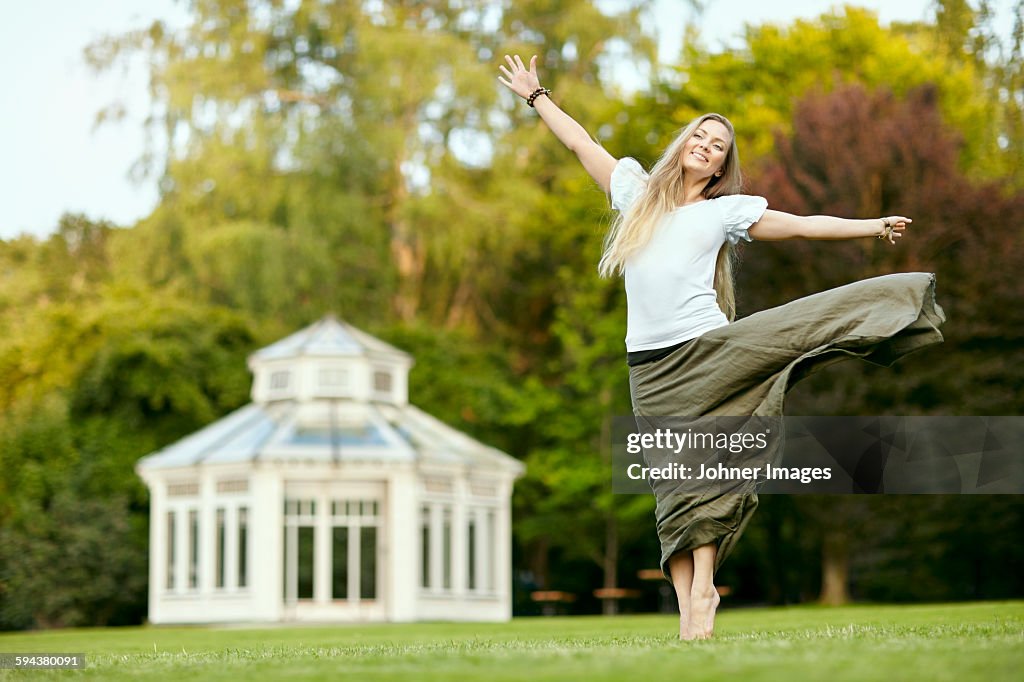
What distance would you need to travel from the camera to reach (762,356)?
5.52 meters

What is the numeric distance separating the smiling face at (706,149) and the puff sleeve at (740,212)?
18 centimetres

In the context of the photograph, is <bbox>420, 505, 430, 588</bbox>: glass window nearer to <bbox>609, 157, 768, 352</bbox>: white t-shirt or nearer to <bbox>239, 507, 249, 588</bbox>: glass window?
<bbox>239, 507, 249, 588</bbox>: glass window

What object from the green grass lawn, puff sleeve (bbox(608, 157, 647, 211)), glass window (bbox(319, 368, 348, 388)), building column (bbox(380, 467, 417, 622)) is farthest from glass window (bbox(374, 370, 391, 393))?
the green grass lawn

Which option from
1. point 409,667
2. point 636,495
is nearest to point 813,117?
point 636,495

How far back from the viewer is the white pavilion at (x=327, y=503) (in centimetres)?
2233

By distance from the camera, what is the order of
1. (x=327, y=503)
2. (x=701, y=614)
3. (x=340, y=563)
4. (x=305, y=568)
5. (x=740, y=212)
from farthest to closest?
(x=340, y=563), (x=305, y=568), (x=327, y=503), (x=740, y=212), (x=701, y=614)

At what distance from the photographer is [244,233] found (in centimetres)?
2900

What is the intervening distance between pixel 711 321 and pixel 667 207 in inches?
19.1

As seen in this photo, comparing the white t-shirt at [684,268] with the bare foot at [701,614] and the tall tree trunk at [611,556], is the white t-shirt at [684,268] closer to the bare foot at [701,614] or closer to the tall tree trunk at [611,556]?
the bare foot at [701,614]

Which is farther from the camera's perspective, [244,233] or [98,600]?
[244,233]

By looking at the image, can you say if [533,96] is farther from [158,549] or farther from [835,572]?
[158,549]

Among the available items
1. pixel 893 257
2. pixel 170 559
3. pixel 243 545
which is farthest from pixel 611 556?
pixel 893 257

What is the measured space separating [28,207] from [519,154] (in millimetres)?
11408

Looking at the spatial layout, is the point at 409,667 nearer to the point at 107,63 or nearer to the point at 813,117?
the point at 813,117
